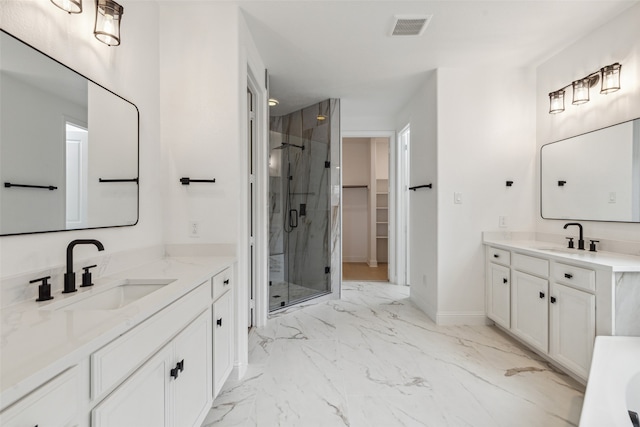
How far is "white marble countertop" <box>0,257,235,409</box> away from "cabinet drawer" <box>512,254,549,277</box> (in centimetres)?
248

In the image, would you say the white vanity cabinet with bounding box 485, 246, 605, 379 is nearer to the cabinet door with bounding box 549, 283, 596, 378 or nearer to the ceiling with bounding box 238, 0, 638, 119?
the cabinet door with bounding box 549, 283, 596, 378

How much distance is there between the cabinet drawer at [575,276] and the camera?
76.8 inches

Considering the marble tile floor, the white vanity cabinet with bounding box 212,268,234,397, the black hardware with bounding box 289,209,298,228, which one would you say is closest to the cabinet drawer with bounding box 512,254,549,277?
the marble tile floor

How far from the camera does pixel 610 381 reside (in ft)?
4.04

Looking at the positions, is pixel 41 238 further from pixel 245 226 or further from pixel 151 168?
pixel 245 226

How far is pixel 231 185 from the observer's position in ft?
7.02

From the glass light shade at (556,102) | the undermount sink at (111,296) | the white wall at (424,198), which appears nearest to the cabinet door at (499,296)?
the white wall at (424,198)

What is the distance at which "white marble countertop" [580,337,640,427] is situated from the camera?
101 centimetres

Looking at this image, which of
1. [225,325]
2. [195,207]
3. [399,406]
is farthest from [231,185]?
[399,406]

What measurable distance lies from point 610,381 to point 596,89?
2320 millimetres

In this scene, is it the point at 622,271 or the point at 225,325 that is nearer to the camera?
the point at 622,271

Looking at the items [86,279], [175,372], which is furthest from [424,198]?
[86,279]

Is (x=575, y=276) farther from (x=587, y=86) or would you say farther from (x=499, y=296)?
(x=587, y=86)

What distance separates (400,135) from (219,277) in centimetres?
373
